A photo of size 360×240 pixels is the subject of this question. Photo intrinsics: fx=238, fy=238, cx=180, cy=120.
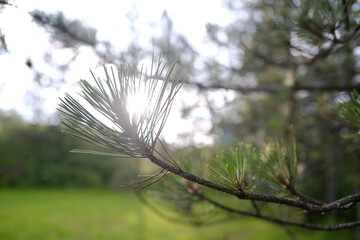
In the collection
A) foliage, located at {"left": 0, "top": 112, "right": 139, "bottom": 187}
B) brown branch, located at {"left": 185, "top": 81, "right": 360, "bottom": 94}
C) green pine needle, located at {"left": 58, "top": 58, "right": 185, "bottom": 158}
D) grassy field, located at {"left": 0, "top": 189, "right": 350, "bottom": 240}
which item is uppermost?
brown branch, located at {"left": 185, "top": 81, "right": 360, "bottom": 94}

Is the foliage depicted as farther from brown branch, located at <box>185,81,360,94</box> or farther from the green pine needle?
the green pine needle

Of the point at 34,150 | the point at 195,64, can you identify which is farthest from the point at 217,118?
the point at 34,150

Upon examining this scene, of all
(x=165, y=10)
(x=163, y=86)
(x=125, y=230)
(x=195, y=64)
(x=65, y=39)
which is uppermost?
(x=165, y=10)

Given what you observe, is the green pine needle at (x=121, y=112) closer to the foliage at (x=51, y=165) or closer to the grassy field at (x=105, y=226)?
the grassy field at (x=105, y=226)

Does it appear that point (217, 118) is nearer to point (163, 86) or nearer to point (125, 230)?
point (163, 86)

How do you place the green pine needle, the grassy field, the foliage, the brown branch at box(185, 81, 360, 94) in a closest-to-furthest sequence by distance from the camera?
1. the green pine needle
2. the brown branch at box(185, 81, 360, 94)
3. the grassy field
4. the foliage

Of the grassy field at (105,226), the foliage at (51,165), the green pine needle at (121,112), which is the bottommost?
the grassy field at (105,226)

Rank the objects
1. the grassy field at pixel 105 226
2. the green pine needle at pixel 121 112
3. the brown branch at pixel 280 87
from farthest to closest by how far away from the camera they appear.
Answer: the grassy field at pixel 105 226, the brown branch at pixel 280 87, the green pine needle at pixel 121 112

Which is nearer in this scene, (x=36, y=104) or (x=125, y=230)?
(x=36, y=104)

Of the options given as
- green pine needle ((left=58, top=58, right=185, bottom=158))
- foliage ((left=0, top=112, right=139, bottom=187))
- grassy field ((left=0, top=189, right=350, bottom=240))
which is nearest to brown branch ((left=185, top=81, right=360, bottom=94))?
green pine needle ((left=58, top=58, right=185, bottom=158))

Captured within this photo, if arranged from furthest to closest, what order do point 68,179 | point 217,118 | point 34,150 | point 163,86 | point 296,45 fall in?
point 68,179, point 34,150, point 217,118, point 296,45, point 163,86

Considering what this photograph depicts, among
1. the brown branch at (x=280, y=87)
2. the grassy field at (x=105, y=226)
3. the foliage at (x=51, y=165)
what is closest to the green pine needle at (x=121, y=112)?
the brown branch at (x=280, y=87)
